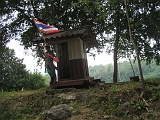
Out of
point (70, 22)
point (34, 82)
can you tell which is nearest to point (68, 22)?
point (70, 22)

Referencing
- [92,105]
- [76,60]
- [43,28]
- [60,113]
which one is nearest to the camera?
[60,113]

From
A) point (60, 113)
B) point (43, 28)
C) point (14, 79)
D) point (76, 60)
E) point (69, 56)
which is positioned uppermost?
point (43, 28)

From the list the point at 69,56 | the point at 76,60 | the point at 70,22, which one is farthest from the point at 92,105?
the point at 70,22

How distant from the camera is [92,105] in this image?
669 centimetres

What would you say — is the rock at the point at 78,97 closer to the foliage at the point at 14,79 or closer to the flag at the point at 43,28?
the flag at the point at 43,28

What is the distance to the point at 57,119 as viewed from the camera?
598 centimetres

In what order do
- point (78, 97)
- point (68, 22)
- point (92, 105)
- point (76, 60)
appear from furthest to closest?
point (68, 22)
point (76, 60)
point (78, 97)
point (92, 105)

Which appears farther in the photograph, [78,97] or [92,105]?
[78,97]

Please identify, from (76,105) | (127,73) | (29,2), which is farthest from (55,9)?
(127,73)

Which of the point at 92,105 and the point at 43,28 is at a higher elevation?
the point at 43,28

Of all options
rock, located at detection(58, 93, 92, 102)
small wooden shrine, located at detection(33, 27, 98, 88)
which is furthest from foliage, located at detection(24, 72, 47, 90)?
rock, located at detection(58, 93, 92, 102)

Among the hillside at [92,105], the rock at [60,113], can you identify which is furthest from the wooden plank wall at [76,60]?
the rock at [60,113]

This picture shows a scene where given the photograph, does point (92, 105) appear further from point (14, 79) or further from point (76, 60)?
point (14, 79)

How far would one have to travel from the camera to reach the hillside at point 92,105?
18.5 ft
